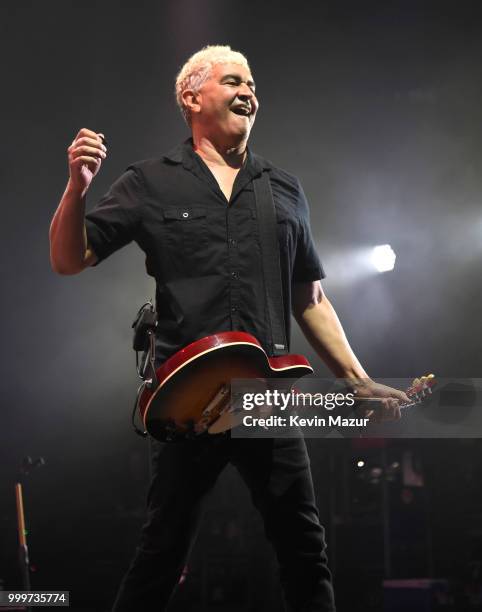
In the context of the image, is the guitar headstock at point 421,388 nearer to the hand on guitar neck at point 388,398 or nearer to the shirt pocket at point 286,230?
the hand on guitar neck at point 388,398

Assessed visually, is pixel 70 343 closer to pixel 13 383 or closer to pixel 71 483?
pixel 13 383

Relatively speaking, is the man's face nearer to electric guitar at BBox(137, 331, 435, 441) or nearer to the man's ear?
the man's ear

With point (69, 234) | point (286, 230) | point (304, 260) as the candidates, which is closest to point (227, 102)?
point (286, 230)

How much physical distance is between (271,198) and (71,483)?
18.6 feet

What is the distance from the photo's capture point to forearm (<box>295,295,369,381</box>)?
243 cm

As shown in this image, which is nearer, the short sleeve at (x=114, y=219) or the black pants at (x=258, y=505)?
the black pants at (x=258, y=505)

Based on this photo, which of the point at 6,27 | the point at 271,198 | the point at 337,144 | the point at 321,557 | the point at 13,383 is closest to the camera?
the point at 321,557

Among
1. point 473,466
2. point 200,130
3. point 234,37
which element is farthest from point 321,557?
point 473,466

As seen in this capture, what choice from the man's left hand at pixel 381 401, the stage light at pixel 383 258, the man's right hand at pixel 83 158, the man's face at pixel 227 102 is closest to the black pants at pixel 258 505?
the man's left hand at pixel 381 401

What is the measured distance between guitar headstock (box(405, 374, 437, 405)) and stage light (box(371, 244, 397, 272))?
4486mm

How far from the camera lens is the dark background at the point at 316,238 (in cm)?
546

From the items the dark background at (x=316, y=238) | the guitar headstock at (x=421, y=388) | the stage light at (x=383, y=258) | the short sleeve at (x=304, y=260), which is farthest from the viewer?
the stage light at (x=383, y=258)

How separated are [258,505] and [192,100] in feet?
4.44

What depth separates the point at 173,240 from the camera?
2.25 metres
